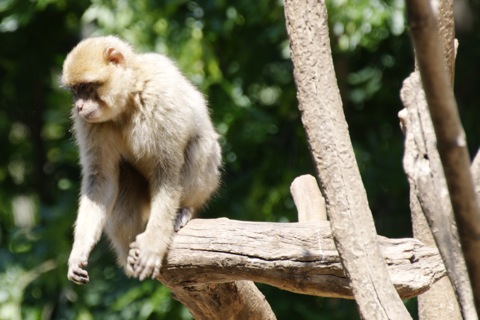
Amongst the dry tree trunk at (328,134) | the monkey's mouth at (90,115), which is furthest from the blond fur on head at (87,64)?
the dry tree trunk at (328,134)

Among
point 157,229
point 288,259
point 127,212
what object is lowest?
point 127,212

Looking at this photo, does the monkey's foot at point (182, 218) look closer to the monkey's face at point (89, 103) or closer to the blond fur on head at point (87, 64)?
the monkey's face at point (89, 103)

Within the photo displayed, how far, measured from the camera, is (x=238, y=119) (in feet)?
27.3

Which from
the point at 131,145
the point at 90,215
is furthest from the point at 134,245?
the point at 131,145

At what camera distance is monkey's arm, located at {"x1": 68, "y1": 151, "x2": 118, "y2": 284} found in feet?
16.2

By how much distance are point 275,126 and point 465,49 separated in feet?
7.42

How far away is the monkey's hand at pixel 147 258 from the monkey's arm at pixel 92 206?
1.25 ft

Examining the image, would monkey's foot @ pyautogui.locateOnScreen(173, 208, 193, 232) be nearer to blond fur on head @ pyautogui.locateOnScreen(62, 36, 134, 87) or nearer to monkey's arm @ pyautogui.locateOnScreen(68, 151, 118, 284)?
monkey's arm @ pyautogui.locateOnScreen(68, 151, 118, 284)

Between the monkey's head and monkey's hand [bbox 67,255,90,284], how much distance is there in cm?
85

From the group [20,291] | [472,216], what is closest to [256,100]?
[20,291]

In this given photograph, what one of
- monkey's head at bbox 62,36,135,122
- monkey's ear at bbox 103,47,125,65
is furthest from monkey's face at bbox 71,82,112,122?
monkey's ear at bbox 103,47,125,65

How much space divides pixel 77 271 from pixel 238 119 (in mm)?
3781

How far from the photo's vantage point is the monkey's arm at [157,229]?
4.64 metres

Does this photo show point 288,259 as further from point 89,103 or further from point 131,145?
point 89,103
